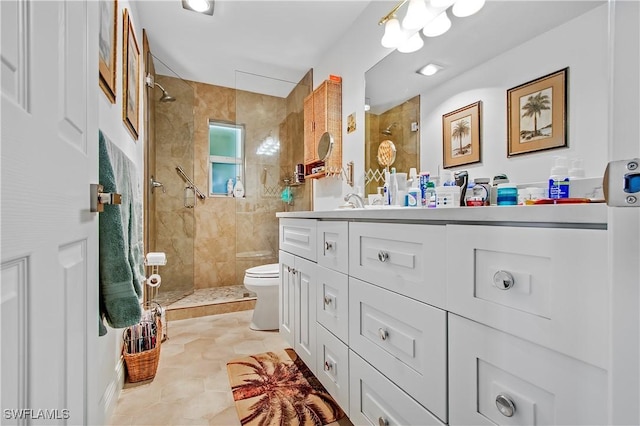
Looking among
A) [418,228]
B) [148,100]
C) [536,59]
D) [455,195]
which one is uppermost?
[148,100]

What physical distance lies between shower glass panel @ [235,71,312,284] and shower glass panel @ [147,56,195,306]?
559mm

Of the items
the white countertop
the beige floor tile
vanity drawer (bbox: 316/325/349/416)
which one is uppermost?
the white countertop

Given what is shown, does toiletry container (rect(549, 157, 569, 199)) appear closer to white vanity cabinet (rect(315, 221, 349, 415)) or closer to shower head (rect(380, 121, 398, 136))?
white vanity cabinet (rect(315, 221, 349, 415))

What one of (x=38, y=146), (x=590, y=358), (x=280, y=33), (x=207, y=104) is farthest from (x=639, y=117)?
(x=207, y=104)

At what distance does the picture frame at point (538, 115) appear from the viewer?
96 cm

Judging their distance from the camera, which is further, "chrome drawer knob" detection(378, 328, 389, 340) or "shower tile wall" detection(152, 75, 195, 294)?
"shower tile wall" detection(152, 75, 195, 294)

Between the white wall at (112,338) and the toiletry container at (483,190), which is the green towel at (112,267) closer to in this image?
the white wall at (112,338)

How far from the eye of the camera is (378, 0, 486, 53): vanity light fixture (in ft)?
4.31

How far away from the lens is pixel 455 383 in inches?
26.3

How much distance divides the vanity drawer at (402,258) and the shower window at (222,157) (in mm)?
2581

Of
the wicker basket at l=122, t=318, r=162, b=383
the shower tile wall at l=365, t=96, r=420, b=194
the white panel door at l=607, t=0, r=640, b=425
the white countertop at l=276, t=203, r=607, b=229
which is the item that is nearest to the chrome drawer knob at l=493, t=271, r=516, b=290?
the white countertop at l=276, t=203, r=607, b=229

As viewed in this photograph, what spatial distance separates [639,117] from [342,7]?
219cm

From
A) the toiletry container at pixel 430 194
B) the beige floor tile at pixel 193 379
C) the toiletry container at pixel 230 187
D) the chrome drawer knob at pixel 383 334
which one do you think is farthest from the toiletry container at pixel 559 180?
the toiletry container at pixel 230 187

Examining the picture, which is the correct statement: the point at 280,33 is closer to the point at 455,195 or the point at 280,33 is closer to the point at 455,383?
the point at 455,195
